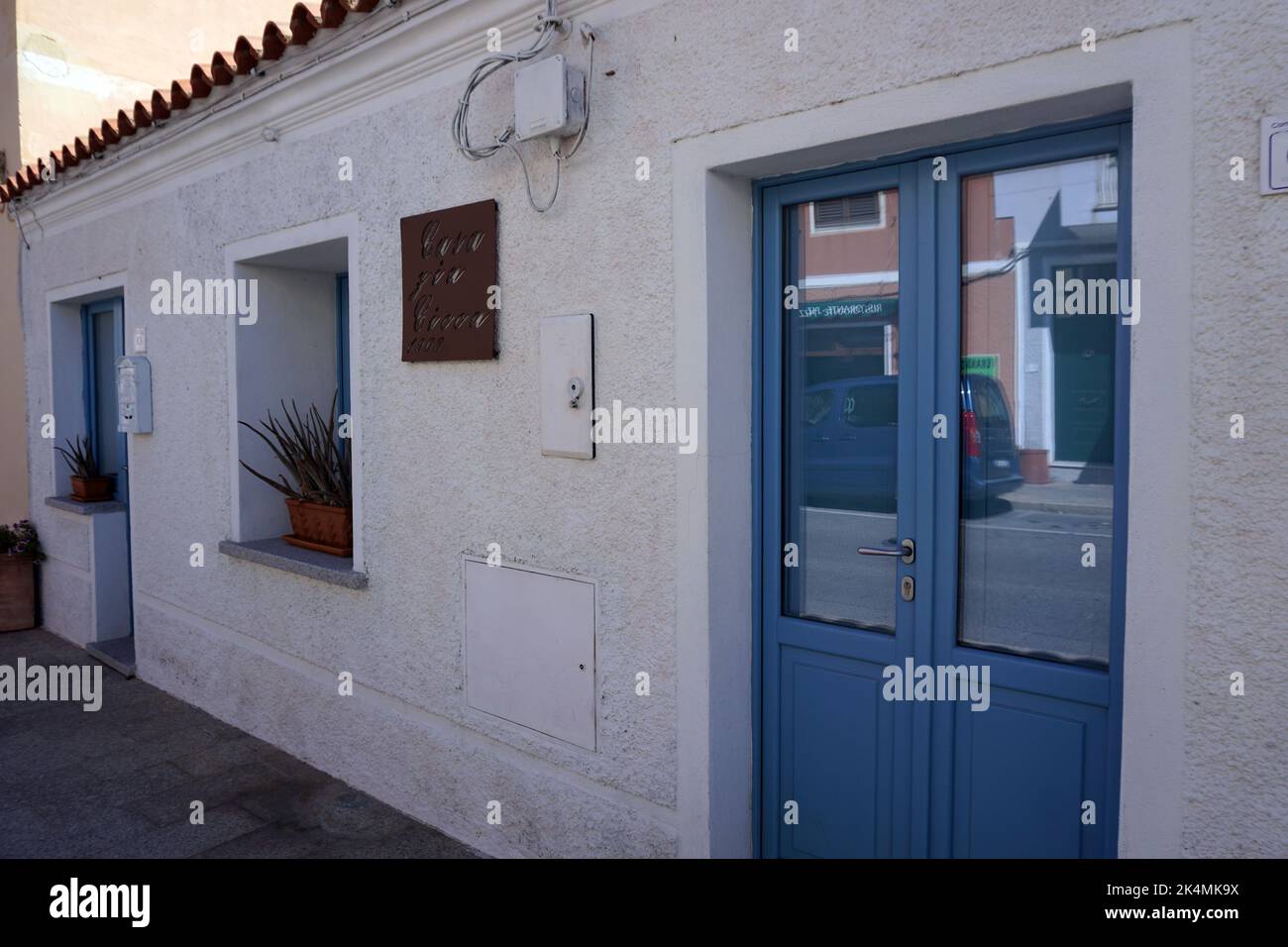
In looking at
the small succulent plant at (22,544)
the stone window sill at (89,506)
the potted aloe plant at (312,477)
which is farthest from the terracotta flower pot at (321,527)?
the small succulent plant at (22,544)

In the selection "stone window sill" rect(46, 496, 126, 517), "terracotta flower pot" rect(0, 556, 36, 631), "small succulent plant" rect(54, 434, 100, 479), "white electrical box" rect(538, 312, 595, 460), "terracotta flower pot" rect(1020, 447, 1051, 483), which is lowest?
"terracotta flower pot" rect(0, 556, 36, 631)

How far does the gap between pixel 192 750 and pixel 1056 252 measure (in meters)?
4.92

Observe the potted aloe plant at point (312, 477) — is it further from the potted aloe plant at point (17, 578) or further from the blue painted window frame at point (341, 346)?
the potted aloe plant at point (17, 578)

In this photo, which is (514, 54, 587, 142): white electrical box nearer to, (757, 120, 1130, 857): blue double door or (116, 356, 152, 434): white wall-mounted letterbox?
(757, 120, 1130, 857): blue double door

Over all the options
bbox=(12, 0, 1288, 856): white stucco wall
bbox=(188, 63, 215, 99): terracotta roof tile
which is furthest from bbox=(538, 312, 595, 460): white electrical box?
bbox=(188, 63, 215, 99): terracotta roof tile

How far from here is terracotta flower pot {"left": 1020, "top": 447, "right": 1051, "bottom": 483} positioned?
104 inches

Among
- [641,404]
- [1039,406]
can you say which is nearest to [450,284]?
[641,404]

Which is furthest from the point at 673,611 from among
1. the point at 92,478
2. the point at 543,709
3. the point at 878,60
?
the point at 92,478

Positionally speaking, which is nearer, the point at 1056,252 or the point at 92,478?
the point at 1056,252

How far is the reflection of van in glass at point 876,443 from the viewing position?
9.00 feet

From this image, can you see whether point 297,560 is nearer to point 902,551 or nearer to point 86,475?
point 902,551
